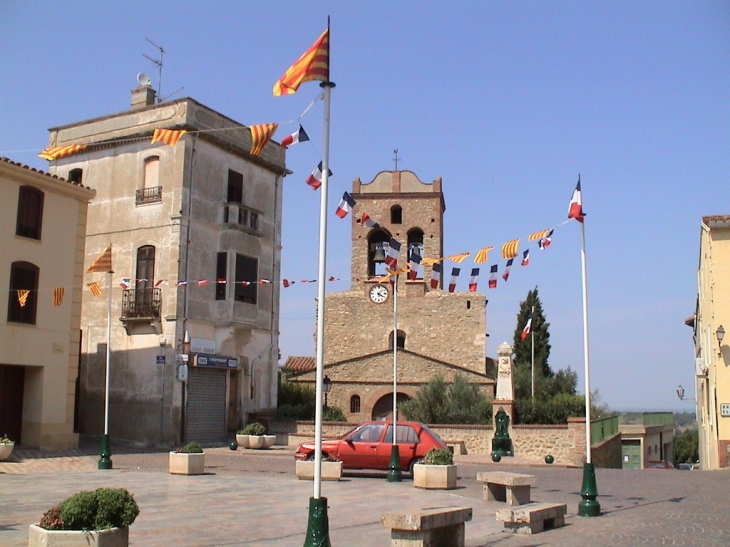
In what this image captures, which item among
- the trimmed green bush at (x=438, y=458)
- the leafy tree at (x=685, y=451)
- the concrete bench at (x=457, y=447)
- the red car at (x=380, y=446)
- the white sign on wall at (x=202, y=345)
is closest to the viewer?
the trimmed green bush at (x=438, y=458)

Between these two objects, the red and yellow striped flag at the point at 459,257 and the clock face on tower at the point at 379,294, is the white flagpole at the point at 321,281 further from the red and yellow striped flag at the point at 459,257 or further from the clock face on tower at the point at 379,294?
the clock face on tower at the point at 379,294

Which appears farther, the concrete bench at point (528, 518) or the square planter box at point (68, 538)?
the concrete bench at point (528, 518)

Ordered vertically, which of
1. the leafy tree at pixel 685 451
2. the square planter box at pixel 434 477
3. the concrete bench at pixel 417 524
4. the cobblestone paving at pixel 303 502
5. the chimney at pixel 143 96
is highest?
the chimney at pixel 143 96

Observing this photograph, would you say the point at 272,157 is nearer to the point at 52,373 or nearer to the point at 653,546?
the point at 52,373

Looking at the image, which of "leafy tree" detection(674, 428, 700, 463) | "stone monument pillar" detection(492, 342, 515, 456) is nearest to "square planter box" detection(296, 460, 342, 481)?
"stone monument pillar" detection(492, 342, 515, 456)

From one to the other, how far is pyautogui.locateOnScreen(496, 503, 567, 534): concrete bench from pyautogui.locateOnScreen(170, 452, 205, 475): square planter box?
9.97 metres

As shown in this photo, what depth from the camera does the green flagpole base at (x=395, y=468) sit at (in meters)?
18.6

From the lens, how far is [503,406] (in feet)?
96.8

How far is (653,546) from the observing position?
10.1 meters

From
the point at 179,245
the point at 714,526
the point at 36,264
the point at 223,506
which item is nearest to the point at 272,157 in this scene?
the point at 179,245

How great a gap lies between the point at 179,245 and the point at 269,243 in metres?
5.29

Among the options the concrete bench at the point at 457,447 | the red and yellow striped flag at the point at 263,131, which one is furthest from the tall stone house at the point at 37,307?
the red and yellow striped flag at the point at 263,131

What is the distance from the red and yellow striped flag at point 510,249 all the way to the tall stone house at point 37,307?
14.4m

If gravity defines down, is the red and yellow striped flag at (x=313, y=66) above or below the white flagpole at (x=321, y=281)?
above
